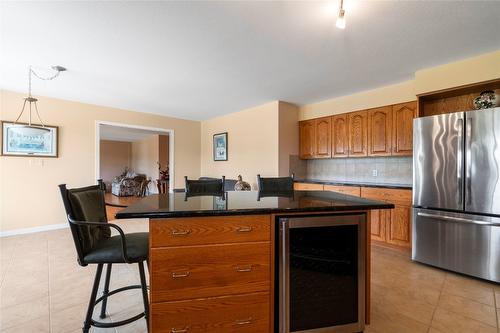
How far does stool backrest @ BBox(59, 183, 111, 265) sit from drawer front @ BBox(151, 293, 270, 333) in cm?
54

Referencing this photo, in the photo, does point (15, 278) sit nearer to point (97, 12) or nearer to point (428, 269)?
point (97, 12)

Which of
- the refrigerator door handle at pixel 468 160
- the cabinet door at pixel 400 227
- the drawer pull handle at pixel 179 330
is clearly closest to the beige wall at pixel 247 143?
the cabinet door at pixel 400 227

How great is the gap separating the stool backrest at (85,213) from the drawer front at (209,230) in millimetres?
449

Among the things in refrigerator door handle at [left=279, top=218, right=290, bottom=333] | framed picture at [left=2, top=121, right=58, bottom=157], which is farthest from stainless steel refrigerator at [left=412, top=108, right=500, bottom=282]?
framed picture at [left=2, top=121, right=58, bottom=157]

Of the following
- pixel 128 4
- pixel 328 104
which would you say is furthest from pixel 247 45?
pixel 328 104

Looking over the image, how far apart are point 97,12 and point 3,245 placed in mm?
3632

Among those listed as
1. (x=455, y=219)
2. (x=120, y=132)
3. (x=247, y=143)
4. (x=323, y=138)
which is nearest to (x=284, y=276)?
(x=455, y=219)

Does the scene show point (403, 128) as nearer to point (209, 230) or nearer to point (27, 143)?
point (209, 230)

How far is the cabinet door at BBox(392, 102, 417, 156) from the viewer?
131 inches

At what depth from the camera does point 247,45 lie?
2.41 meters

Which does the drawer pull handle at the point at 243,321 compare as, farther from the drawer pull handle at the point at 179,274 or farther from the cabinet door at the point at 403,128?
the cabinet door at the point at 403,128

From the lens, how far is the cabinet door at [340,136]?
4047 mm

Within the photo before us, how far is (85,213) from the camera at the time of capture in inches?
56.0

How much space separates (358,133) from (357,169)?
2.08ft
